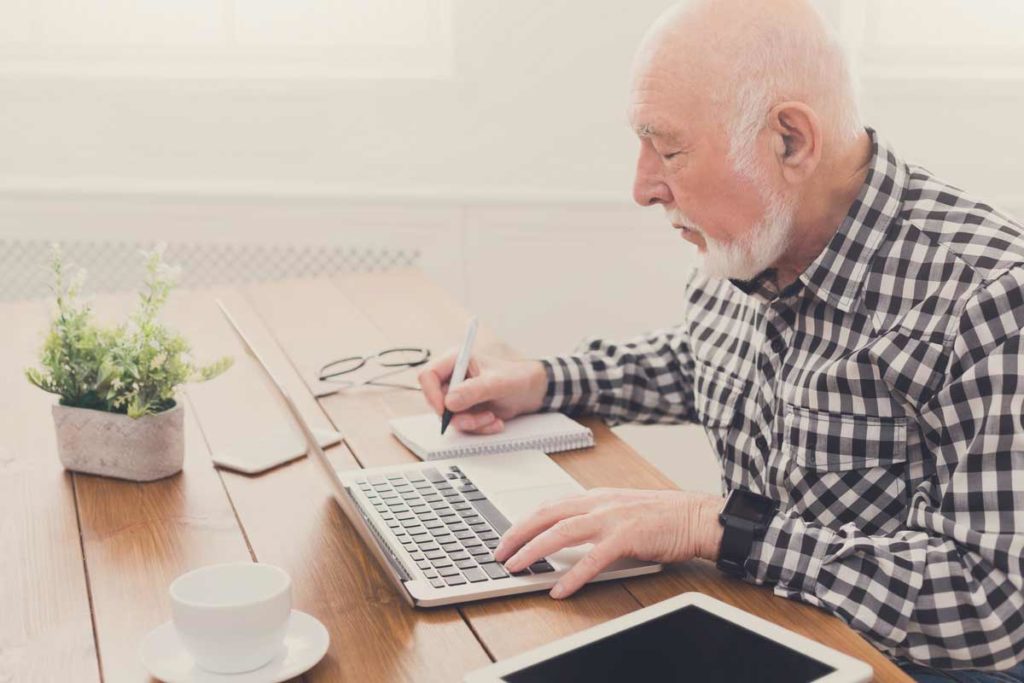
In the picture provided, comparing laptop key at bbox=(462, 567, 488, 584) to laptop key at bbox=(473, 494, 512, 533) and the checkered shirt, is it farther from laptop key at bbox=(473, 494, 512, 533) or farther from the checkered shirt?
the checkered shirt

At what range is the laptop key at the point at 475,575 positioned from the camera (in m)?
1.14

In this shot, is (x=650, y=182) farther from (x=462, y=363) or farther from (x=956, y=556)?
(x=956, y=556)

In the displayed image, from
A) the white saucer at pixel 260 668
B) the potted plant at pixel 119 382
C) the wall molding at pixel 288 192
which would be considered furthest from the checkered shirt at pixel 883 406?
the wall molding at pixel 288 192

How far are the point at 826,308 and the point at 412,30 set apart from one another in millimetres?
1846

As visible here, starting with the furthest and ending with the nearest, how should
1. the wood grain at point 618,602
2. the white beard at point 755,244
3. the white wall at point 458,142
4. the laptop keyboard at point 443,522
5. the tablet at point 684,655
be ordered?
the white wall at point 458,142, the white beard at point 755,244, the laptop keyboard at point 443,522, the wood grain at point 618,602, the tablet at point 684,655

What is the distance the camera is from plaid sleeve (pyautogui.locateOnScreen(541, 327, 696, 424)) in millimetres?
1671

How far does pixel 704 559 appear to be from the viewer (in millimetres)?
1204

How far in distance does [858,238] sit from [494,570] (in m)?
0.57

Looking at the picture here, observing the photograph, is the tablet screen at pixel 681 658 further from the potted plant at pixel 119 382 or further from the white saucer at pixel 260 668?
the potted plant at pixel 119 382

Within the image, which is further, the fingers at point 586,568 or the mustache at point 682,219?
the mustache at point 682,219

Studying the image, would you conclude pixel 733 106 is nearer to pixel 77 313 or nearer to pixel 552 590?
pixel 552 590

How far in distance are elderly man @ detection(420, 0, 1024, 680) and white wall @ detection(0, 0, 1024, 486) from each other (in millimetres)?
1443

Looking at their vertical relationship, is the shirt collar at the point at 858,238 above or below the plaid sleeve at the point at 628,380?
above

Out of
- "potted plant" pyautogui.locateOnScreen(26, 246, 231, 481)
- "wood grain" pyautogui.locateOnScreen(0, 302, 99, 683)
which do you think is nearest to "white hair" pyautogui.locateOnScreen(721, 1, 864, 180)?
"potted plant" pyautogui.locateOnScreen(26, 246, 231, 481)
